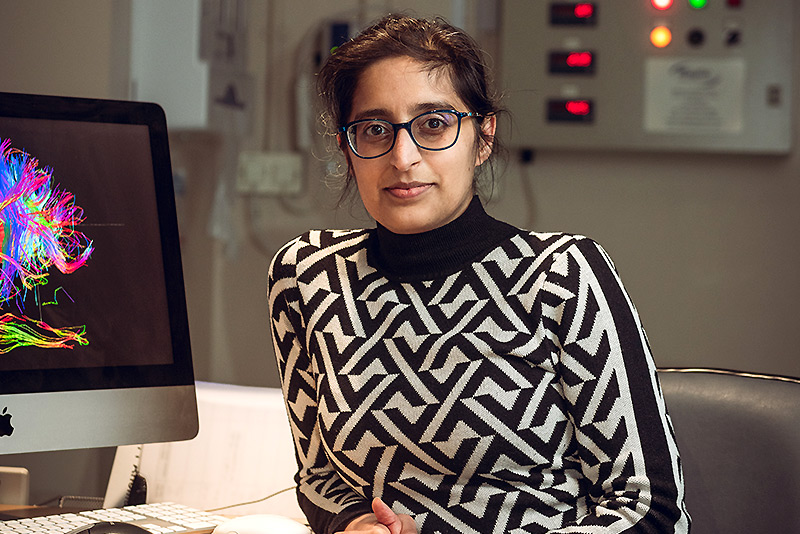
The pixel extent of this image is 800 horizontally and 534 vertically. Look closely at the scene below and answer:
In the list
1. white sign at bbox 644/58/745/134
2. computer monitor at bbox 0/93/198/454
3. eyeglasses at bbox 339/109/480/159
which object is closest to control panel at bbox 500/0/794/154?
white sign at bbox 644/58/745/134

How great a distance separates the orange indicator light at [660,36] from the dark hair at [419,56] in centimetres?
149

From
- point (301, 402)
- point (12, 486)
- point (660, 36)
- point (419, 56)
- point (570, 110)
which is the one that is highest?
point (660, 36)

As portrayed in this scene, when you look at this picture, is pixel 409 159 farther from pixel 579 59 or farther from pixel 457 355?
pixel 579 59

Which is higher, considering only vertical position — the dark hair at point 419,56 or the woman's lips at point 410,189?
the dark hair at point 419,56

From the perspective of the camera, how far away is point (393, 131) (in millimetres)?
1104

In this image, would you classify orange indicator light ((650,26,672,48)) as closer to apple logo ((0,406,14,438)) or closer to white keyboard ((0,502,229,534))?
white keyboard ((0,502,229,534))

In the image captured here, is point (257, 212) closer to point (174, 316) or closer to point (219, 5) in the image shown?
point (219, 5)

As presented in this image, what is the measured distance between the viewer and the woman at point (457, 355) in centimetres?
104

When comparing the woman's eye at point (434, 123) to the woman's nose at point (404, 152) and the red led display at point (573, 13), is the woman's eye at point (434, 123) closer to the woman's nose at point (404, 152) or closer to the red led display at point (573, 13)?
the woman's nose at point (404, 152)

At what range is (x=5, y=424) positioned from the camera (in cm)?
99

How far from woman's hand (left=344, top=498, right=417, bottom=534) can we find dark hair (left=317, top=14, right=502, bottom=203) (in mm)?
488

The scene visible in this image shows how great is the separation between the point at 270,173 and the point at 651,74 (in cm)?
118

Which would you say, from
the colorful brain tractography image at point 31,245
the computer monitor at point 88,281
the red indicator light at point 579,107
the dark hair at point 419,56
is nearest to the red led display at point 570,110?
the red indicator light at point 579,107

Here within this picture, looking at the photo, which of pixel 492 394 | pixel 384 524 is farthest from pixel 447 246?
pixel 384 524
